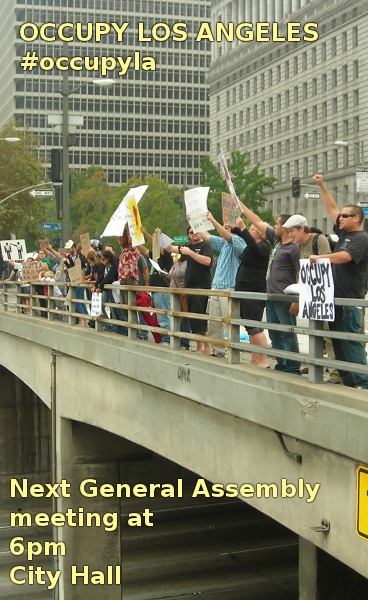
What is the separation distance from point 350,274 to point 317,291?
0.46 meters

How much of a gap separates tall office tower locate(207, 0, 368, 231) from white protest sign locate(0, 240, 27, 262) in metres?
41.0

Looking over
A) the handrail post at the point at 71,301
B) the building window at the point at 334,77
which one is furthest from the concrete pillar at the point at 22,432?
the building window at the point at 334,77

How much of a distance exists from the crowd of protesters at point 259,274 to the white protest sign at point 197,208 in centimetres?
10

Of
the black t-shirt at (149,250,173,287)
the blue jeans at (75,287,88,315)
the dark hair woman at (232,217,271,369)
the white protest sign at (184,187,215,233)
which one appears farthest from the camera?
the blue jeans at (75,287,88,315)

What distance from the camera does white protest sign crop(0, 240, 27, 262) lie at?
2500 centimetres

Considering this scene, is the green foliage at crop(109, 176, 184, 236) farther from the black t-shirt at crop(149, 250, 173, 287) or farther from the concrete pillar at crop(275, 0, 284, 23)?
the black t-shirt at crop(149, 250, 173, 287)

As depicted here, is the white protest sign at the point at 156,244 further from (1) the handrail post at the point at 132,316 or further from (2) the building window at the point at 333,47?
(2) the building window at the point at 333,47

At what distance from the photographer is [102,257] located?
14.8 meters

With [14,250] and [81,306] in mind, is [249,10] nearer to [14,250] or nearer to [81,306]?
[14,250]

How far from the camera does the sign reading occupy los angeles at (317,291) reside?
7.50 meters

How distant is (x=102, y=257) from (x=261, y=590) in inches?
416

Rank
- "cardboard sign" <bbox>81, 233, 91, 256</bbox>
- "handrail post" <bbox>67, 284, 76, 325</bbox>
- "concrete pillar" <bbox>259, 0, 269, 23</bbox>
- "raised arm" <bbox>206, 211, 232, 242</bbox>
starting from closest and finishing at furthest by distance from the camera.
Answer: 1. "raised arm" <bbox>206, 211, 232, 242</bbox>
2. "handrail post" <bbox>67, 284, 76, 325</bbox>
3. "cardboard sign" <bbox>81, 233, 91, 256</bbox>
4. "concrete pillar" <bbox>259, 0, 269, 23</bbox>

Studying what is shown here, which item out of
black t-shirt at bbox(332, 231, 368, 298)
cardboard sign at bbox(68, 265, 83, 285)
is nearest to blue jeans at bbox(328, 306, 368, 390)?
black t-shirt at bbox(332, 231, 368, 298)

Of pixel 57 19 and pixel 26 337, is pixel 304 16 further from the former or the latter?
pixel 26 337
